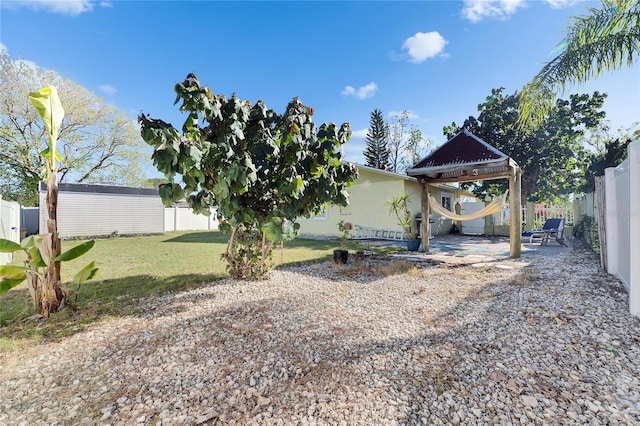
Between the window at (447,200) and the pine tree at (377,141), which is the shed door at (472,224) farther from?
the pine tree at (377,141)

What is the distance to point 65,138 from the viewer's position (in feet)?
58.1

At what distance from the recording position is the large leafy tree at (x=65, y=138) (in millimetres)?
15773

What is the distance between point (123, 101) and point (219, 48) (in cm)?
1454

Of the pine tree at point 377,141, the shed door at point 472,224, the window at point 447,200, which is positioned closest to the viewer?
the shed door at point 472,224

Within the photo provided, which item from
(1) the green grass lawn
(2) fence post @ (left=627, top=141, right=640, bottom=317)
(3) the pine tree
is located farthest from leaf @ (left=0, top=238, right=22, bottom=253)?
(3) the pine tree

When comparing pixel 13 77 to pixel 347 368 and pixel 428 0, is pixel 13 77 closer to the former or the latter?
pixel 428 0

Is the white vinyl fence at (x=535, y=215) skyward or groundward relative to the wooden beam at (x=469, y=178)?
groundward

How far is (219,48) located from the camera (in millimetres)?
8180

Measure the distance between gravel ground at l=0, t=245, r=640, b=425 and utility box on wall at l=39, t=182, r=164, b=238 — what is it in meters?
13.2

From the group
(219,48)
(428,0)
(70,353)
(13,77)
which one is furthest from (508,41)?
(13,77)

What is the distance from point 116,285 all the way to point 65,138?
18.7 m

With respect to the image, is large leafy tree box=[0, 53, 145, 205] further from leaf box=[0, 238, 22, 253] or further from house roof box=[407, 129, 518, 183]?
house roof box=[407, 129, 518, 183]

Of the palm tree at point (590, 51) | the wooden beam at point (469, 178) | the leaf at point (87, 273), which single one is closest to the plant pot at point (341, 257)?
the wooden beam at point (469, 178)

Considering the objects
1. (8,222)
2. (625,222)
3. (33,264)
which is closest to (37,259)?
(33,264)
